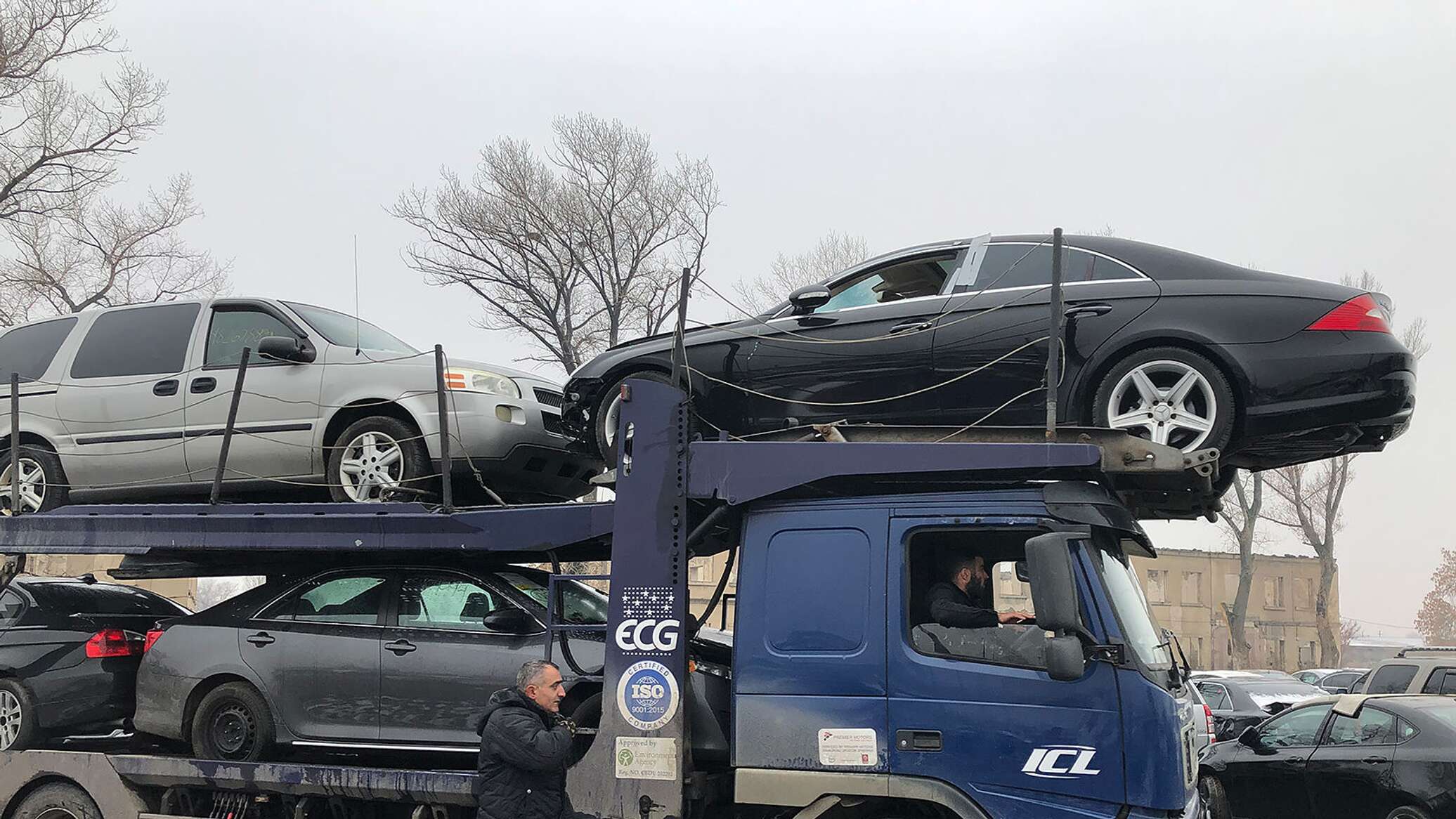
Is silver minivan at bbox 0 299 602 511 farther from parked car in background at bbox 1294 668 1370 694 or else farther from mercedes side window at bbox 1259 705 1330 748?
parked car in background at bbox 1294 668 1370 694

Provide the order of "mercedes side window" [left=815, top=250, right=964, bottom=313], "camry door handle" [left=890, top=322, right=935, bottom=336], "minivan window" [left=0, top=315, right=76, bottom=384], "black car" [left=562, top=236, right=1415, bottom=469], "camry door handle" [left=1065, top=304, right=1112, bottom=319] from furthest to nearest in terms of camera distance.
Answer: "minivan window" [left=0, top=315, right=76, bottom=384] → "mercedes side window" [left=815, top=250, right=964, bottom=313] → "camry door handle" [left=890, top=322, right=935, bottom=336] → "camry door handle" [left=1065, top=304, right=1112, bottom=319] → "black car" [left=562, top=236, right=1415, bottom=469]

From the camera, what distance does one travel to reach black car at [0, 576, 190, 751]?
756cm

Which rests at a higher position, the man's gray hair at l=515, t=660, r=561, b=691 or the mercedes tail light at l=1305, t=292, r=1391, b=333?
the mercedes tail light at l=1305, t=292, r=1391, b=333

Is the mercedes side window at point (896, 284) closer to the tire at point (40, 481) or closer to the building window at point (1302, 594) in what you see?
the tire at point (40, 481)

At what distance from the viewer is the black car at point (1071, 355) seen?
607cm

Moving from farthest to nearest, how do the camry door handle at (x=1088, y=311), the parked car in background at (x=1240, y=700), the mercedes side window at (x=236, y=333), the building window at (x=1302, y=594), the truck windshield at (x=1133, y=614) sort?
1. the building window at (x=1302, y=594)
2. the parked car in background at (x=1240, y=700)
3. the mercedes side window at (x=236, y=333)
4. the camry door handle at (x=1088, y=311)
5. the truck windshield at (x=1133, y=614)

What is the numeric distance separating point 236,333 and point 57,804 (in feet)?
10.1

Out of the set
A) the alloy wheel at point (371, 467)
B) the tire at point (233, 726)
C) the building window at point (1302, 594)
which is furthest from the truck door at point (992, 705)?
the building window at point (1302, 594)

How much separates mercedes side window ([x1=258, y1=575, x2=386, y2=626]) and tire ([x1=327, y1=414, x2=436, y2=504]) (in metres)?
0.63

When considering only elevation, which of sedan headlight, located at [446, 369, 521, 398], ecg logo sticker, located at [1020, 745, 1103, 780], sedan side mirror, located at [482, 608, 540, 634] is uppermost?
sedan headlight, located at [446, 369, 521, 398]

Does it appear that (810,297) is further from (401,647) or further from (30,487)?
(30,487)

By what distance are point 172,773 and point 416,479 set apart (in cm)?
207

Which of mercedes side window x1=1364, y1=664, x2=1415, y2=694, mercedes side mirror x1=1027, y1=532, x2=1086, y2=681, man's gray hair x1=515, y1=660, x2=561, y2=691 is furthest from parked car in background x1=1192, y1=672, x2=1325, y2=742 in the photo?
man's gray hair x1=515, y1=660, x2=561, y2=691

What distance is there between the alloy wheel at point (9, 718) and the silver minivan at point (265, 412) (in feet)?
4.39
